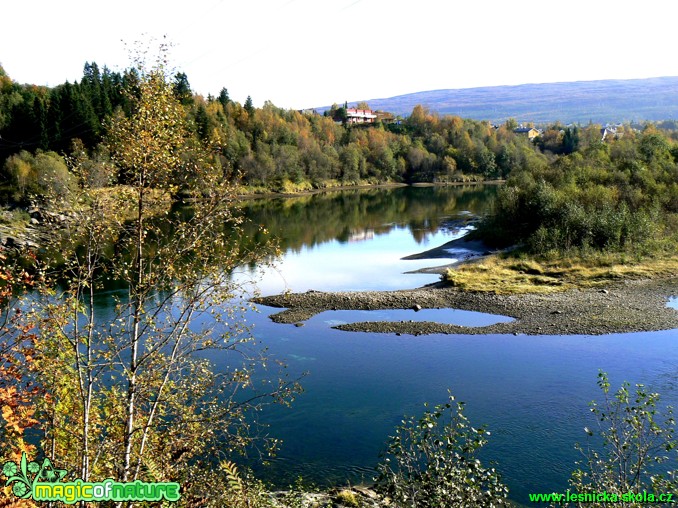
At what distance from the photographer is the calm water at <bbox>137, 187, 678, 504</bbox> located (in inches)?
538

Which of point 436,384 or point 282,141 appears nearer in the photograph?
point 436,384

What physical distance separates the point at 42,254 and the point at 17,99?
41.0 metres

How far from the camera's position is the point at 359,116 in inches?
5261

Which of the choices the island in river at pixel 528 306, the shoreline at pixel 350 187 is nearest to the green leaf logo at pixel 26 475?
the island in river at pixel 528 306

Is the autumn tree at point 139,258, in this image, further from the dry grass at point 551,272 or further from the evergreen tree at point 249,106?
the evergreen tree at point 249,106

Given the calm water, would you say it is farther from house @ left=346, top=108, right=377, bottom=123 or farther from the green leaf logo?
house @ left=346, top=108, right=377, bottom=123

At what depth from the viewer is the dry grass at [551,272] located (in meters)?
31.1

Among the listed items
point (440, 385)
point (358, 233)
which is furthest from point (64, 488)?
point (358, 233)

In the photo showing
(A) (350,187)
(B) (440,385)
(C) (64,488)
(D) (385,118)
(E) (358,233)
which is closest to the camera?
(C) (64,488)

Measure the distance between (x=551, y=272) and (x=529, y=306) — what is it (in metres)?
6.44

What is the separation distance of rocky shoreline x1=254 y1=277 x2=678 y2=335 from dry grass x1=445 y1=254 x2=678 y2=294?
86 cm

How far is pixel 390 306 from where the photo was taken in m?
28.6

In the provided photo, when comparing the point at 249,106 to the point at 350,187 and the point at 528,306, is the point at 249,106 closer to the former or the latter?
the point at 350,187

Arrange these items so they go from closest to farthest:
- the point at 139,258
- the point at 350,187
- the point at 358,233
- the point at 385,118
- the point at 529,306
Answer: the point at 139,258, the point at 529,306, the point at 358,233, the point at 350,187, the point at 385,118
